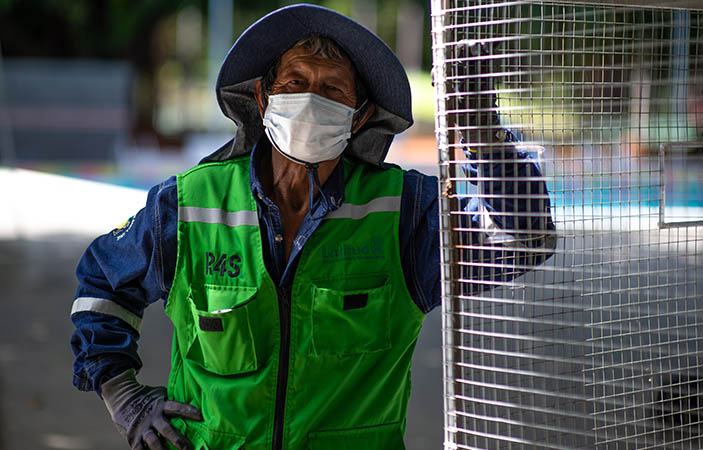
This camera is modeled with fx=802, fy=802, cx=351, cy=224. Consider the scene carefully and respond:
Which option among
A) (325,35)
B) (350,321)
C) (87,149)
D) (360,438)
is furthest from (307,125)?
(87,149)

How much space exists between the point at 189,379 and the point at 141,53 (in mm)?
21169

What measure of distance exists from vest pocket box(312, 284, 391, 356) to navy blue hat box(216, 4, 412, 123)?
555 millimetres

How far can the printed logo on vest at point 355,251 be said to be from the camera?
2.11 metres

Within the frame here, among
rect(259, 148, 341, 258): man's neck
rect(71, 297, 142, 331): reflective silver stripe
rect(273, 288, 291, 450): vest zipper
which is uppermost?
rect(259, 148, 341, 258): man's neck

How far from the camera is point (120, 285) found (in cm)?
221

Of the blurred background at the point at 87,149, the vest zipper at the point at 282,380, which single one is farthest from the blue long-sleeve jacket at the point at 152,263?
the blurred background at the point at 87,149

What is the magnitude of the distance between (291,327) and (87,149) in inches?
661

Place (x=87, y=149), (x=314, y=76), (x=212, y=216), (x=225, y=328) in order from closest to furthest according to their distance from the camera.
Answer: (x=225, y=328) → (x=212, y=216) → (x=314, y=76) → (x=87, y=149)

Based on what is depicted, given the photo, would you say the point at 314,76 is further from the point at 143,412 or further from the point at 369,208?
the point at 143,412

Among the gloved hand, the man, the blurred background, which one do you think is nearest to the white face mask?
the man

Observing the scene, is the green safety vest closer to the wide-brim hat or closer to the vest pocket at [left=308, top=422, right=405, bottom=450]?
the vest pocket at [left=308, top=422, right=405, bottom=450]

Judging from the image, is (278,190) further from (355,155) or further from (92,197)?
(92,197)

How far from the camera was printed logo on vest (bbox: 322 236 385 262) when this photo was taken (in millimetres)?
2109

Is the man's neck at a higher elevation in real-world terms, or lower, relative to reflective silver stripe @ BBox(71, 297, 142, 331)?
higher
